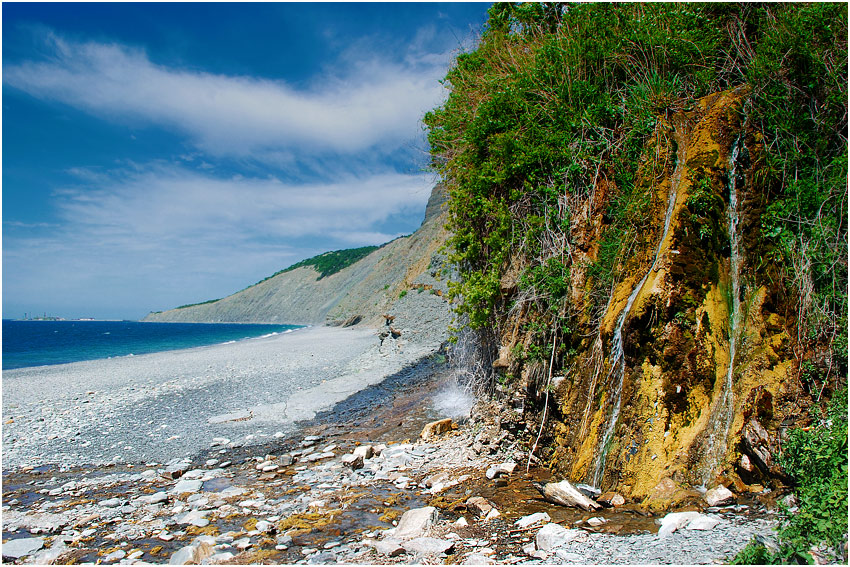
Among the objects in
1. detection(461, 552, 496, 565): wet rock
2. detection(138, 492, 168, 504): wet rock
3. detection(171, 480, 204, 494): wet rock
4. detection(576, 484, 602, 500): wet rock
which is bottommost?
detection(171, 480, 204, 494): wet rock

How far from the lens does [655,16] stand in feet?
22.9

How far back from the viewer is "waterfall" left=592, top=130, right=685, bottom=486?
5.46m

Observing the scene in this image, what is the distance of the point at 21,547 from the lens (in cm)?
522

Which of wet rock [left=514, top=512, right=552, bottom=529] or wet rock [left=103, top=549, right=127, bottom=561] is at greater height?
wet rock [left=514, top=512, right=552, bottom=529]

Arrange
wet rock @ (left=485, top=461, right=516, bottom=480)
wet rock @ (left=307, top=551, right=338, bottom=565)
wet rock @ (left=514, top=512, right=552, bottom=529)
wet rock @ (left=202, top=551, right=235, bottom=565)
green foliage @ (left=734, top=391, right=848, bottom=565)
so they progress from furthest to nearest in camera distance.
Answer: wet rock @ (left=485, top=461, right=516, bottom=480) < wet rock @ (left=514, top=512, right=552, bottom=529) < wet rock @ (left=202, top=551, right=235, bottom=565) < wet rock @ (left=307, top=551, right=338, bottom=565) < green foliage @ (left=734, top=391, right=848, bottom=565)

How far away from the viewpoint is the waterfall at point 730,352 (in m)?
4.71

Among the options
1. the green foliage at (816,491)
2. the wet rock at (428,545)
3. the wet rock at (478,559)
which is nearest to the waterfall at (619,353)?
the green foliage at (816,491)

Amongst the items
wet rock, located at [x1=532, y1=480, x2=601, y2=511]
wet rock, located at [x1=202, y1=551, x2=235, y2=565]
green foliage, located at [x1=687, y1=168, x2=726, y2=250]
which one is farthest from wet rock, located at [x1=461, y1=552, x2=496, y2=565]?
green foliage, located at [x1=687, y1=168, x2=726, y2=250]

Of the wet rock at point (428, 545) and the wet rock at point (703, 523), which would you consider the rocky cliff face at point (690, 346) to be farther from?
the wet rock at point (428, 545)

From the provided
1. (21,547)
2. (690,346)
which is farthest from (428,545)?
(21,547)

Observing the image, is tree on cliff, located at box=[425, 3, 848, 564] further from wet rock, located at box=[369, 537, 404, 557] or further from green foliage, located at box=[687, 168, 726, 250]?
wet rock, located at box=[369, 537, 404, 557]

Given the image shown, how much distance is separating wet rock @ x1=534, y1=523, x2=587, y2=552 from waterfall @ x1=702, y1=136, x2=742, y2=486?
149cm

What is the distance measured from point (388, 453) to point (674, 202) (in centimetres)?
564

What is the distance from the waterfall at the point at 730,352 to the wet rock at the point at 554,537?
149 cm
